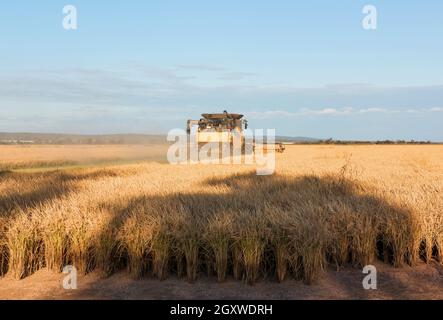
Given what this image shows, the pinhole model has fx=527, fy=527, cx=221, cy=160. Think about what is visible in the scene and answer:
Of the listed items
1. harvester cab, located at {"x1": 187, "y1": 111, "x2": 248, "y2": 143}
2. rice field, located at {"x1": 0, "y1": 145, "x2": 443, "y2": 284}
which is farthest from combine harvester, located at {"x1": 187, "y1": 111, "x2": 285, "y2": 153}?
rice field, located at {"x1": 0, "y1": 145, "x2": 443, "y2": 284}

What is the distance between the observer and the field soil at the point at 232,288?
5.49 m

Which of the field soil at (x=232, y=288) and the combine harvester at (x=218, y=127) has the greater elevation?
the combine harvester at (x=218, y=127)

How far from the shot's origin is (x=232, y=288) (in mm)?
5668

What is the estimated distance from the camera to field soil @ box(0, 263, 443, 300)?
5492 mm

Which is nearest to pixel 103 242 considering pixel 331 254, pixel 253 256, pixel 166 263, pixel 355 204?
pixel 166 263

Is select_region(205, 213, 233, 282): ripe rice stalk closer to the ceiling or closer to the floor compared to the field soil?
closer to the ceiling

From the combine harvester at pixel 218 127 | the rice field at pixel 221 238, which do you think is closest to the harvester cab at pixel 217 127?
the combine harvester at pixel 218 127

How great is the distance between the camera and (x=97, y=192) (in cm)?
921

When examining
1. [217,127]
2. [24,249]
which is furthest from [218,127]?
[24,249]

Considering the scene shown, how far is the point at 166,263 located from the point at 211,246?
56 cm

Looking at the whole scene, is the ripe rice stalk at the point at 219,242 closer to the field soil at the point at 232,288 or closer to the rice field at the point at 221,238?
the rice field at the point at 221,238

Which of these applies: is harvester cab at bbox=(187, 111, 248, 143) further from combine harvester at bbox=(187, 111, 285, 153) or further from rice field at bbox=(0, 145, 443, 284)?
rice field at bbox=(0, 145, 443, 284)
